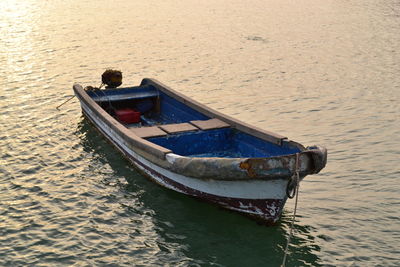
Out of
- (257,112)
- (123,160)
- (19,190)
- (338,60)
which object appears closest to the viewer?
(19,190)

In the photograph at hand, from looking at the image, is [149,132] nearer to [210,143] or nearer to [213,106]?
[210,143]

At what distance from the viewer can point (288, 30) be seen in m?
28.5

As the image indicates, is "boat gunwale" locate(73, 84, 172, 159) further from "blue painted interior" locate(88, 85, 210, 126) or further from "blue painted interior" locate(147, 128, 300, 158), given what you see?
"blue painted interior" locate(88, 85, 210, 126)

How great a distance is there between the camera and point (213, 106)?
16.8 m

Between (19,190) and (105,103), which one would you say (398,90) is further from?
(19,190)

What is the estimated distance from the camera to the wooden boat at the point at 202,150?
8680 mm

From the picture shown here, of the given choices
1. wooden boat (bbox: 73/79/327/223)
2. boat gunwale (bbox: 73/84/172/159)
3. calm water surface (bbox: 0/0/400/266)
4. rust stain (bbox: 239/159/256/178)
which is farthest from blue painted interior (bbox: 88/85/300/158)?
rust stain (bbox: 239/159/256/178)

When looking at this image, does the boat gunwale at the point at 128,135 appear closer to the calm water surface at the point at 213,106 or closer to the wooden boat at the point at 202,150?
the wooden boat at the point at 202,150

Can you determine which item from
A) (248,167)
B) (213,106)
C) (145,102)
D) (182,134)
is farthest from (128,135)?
(213,106)

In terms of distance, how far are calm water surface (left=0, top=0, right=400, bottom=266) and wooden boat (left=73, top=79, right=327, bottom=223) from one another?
23.9 inches

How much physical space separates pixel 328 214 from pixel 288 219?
901 millimetres

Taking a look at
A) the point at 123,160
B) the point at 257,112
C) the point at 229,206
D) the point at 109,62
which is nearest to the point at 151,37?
the point at 109,62

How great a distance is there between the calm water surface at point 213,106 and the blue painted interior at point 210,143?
1057 mm

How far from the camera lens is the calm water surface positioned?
924cm
